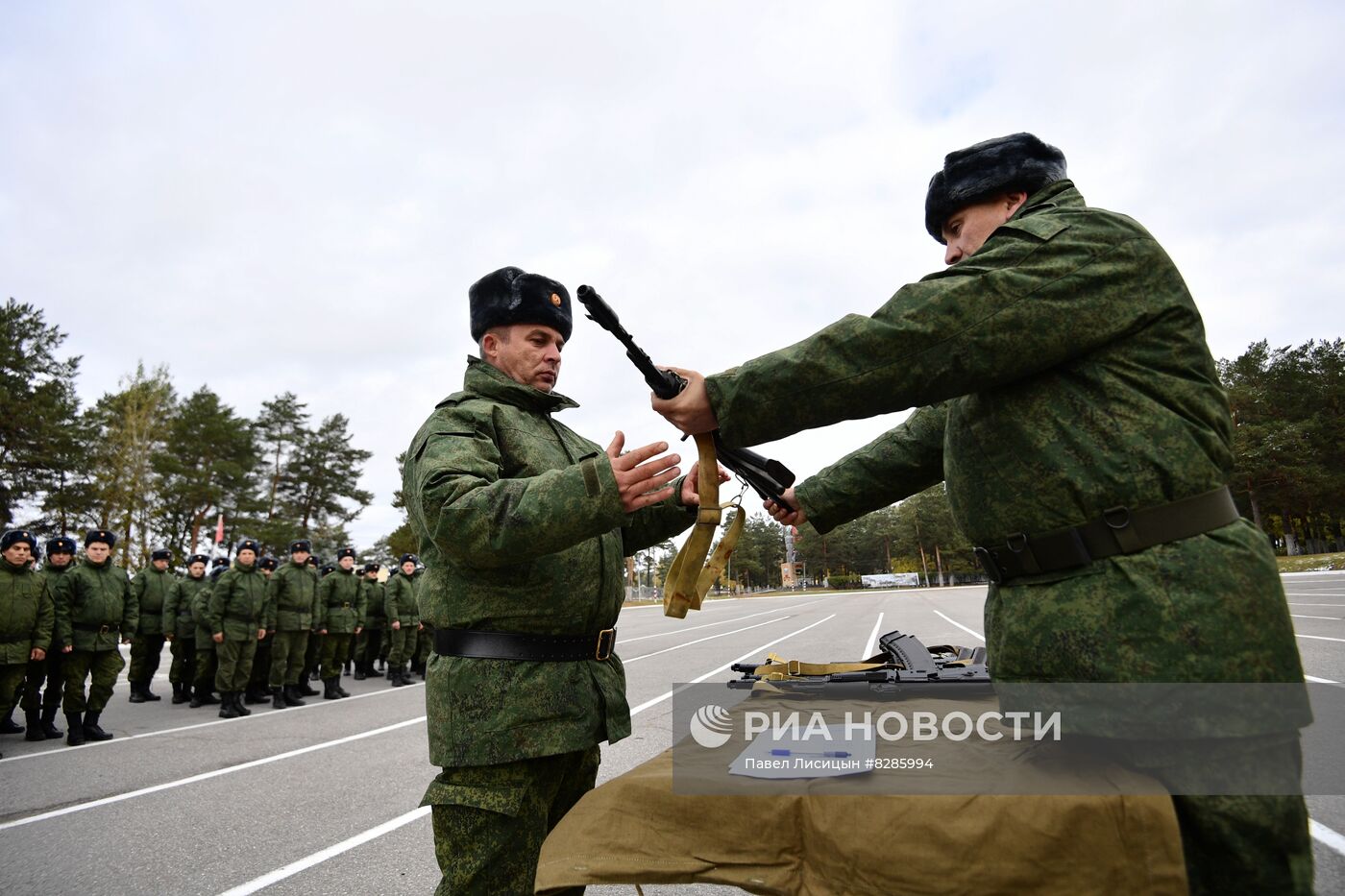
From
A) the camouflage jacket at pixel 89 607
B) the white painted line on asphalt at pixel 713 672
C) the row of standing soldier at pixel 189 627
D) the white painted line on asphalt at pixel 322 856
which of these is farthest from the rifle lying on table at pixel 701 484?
the camouflage jacket at pixel 89 607

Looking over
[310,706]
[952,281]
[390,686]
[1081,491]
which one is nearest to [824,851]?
[1081,491]

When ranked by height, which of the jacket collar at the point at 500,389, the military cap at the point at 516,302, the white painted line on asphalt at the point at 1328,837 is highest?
the military cap at the point at 516,302

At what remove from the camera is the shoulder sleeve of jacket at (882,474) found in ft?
7.89

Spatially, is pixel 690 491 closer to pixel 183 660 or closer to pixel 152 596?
pixel 183 660

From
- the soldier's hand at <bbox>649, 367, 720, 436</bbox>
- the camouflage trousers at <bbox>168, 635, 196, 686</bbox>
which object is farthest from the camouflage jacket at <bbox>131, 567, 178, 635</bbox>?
the soldier's hand at <bbox>649, 367, 720, 436</bbox>

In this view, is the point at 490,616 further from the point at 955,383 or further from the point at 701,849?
the point at 955,383

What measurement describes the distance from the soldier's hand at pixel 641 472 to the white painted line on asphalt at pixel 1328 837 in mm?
3987

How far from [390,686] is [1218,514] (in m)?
13.7

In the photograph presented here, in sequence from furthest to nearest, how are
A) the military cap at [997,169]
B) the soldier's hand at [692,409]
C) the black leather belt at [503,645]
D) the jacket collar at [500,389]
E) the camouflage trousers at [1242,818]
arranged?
the jacket collar at [500,389] → the black leather belt at [503,645] → the military cap at [997,169] → the soldier's hand at [692,409] → the camouflage trousers at [1242,818]

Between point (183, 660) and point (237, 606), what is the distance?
237cm

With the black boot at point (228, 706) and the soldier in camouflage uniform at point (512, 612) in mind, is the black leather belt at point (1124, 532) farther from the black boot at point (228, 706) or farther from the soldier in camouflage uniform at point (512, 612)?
the black boot at point (228, 706)

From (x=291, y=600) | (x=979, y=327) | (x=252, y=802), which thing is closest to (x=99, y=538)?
(x=291, y=600)

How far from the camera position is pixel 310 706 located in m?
10.7

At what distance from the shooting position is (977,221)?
187cm
